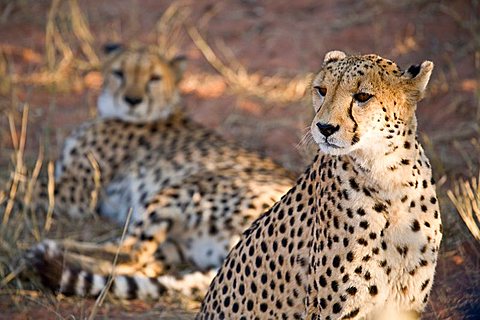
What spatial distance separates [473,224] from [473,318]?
2.47 ft

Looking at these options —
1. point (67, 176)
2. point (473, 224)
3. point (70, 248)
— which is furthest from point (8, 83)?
point (473, 224)

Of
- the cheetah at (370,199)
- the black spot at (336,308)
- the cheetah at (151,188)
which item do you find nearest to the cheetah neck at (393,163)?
the cheetah at (370,199)

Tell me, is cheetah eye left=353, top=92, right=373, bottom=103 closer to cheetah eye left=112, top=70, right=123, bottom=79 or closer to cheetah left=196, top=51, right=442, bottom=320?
cheetah left=196, top=51, right=442, bottom=320

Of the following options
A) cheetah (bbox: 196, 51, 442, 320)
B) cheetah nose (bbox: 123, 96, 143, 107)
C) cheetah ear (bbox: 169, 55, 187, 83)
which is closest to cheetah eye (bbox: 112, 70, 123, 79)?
cheetah nose (bbox: 123, 96, 143, 107)

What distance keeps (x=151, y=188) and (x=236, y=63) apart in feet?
6.54

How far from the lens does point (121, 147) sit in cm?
557

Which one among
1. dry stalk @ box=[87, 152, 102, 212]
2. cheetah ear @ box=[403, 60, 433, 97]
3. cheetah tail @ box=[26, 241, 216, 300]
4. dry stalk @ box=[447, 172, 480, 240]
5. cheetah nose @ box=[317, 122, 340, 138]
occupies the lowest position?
cheetah tail @ box=[26, 241, 216, 300]

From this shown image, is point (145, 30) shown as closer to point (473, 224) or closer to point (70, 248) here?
point (70, 248)

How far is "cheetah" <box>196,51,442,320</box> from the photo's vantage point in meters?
2.93

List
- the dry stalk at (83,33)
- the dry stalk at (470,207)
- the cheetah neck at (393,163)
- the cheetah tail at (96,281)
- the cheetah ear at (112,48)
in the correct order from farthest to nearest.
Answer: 1. the dry stalk at (83,33)
2. the cheetah ear at (112,48)
3. the cheetah tail at (96,281)
4. the dry stalk at (470,207)
5. the cheetah neck at (393,163)

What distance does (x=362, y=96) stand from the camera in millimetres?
2934

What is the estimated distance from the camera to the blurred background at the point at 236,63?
5.67 m

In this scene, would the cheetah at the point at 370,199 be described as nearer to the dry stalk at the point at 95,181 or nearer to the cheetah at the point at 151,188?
the cheetah at the point at 151,188

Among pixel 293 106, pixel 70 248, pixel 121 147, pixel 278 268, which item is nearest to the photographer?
pixel 278 268
